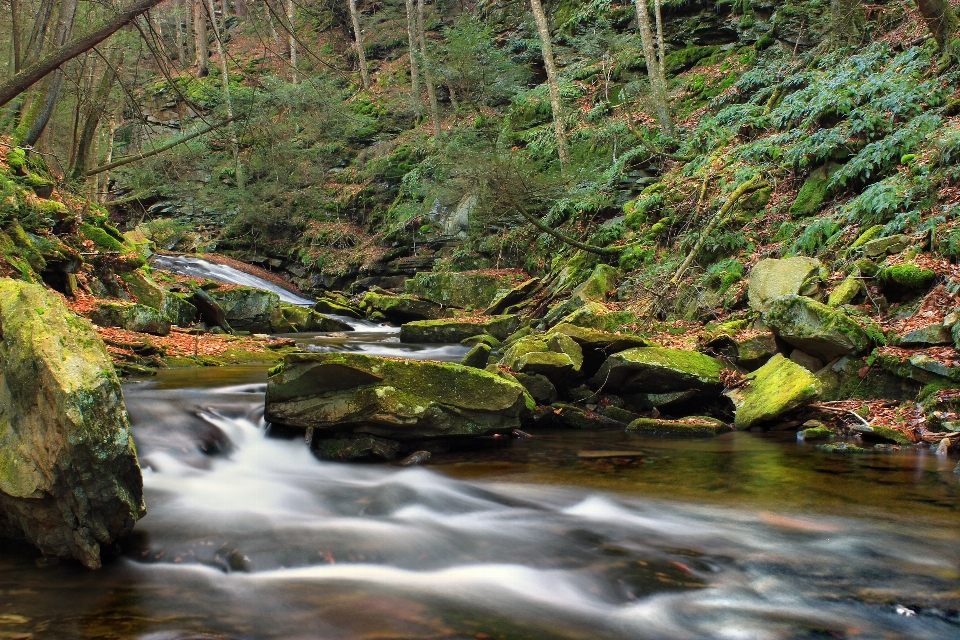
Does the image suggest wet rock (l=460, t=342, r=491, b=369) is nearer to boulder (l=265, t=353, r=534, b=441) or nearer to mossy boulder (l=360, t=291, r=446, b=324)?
boulder (l=265, t=353, r=534, b=441)

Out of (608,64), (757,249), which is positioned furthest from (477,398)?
(608,64)

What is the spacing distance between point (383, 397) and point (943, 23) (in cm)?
1111

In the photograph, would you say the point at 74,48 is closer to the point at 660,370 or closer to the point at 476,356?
the point at 476,356

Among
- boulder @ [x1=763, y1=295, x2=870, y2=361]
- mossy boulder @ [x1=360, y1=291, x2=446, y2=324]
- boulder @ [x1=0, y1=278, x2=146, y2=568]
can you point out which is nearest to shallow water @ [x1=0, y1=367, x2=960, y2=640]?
boulder @ [x1=0, y1=278, x2=146, y2=568]

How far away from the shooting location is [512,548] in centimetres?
437

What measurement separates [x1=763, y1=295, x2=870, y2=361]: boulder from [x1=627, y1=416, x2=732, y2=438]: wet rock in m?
1.37

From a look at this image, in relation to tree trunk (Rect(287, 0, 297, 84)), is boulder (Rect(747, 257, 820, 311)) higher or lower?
lower

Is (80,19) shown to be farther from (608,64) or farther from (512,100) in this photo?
(608,64)

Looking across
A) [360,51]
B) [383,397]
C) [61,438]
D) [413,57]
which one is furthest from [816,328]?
[360,51]

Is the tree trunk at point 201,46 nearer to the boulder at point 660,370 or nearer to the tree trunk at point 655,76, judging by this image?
the tree trunk at point 655,76

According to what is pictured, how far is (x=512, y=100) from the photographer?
837 inches

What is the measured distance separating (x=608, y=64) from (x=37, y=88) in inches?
589

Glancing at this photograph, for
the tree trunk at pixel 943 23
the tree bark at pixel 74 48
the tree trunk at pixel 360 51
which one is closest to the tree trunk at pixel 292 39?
the tree bark at pixel 74 48

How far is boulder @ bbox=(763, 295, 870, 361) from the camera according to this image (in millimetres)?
7082
